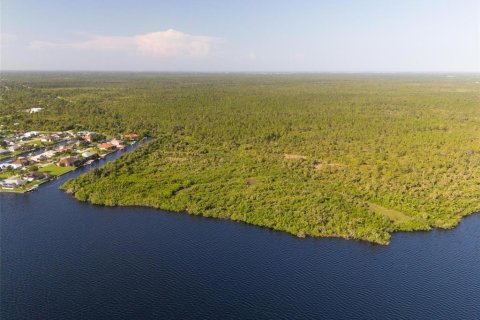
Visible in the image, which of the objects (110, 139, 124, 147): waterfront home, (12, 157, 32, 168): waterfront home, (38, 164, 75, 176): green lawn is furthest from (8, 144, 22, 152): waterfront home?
(110, 139, 124, 147): waterfront home

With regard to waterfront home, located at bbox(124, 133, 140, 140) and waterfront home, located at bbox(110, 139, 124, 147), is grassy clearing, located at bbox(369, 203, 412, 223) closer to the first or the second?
waterfront home, located at bbox(110, 139, 124, 147)

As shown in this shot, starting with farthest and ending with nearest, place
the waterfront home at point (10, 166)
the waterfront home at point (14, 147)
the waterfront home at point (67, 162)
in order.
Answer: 1. the waterfront home at point (14, 147)
2. the waterfront home at point (67, 162)
3. the waterfront home at point (10, 166)

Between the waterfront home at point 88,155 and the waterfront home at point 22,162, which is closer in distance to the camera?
the waterfront home at point 22,162

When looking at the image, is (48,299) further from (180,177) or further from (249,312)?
(180,177)

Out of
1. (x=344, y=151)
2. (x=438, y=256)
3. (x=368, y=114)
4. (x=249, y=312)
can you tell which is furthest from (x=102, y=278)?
(x=368, y=114)

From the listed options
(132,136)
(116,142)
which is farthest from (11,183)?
(132,136)

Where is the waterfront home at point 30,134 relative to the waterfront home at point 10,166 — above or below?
above

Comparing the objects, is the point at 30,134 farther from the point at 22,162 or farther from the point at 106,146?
the point at 22,162

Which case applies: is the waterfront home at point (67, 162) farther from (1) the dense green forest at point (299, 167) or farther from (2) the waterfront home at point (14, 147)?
(2) the waterfront home at point (14, 147)

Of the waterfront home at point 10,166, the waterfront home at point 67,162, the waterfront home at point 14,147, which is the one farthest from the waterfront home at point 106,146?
the waterfront home at point 10,166
